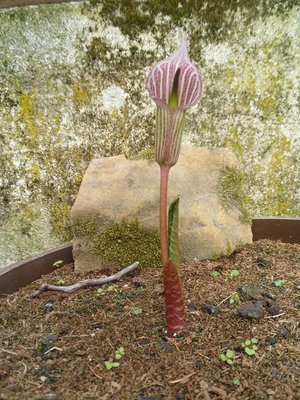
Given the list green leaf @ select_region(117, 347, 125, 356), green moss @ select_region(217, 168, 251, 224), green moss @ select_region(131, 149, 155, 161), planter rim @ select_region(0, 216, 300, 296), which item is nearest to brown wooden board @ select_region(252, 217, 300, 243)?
planter rim @ select_region(0, 216, 300, 296)

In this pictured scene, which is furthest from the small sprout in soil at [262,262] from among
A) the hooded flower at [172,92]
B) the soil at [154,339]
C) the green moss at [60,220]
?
the green moss at [60,220]

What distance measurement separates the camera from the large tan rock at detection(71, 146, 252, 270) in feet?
4.77

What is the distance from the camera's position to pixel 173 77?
3.06 feet

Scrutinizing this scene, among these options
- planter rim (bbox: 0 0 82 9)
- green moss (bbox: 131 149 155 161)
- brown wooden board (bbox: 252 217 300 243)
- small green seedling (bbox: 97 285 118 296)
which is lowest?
small green seedling (bbox: 97 285 118 296)

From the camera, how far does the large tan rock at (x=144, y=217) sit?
1.46 meters

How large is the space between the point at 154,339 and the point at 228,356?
0.63ft

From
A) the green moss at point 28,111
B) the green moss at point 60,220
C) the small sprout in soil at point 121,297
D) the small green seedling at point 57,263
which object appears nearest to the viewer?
the small sprout in soil at point 121,297

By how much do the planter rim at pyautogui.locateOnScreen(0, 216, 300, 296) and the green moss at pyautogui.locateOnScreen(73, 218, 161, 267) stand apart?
4.9 inches

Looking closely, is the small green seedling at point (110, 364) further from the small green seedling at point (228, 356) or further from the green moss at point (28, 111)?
the green moss at point (28, 111)

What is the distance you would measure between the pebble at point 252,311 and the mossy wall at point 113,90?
787 millimetres

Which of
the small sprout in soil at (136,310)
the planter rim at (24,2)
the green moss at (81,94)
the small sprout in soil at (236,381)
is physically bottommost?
the small sprout in soil at (236,381)

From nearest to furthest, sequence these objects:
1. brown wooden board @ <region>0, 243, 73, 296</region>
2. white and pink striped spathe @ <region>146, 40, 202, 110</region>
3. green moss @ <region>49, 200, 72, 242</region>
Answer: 1. white and pink striped spathe @ <region>146, 40, 202, 110</region>
2. brown wooden board @ <region>0, 243, 73, 296</region>
3. green moss @ <region>49, 200, 72, 242</region>

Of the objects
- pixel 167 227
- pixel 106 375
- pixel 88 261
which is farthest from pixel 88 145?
Result: pixel 106 375

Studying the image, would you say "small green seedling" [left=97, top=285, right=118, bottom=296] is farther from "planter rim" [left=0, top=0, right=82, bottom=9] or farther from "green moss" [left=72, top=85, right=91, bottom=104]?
"planter rim" [left=0, top=0, right=82, bottom=9]
